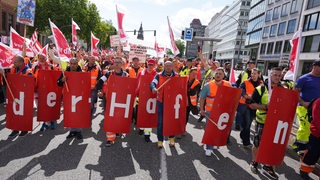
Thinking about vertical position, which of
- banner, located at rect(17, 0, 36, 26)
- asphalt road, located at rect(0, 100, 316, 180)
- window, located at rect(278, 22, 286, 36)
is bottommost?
asphalt road, located at rect(0, 100, 316, 180)

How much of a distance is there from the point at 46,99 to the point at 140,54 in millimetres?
4183

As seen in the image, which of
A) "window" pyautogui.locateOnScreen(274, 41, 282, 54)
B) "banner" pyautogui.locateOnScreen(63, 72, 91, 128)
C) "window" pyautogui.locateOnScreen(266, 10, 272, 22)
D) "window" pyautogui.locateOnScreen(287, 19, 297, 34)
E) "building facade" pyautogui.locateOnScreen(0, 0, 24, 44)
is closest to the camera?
"banner" pyautogui.locateOnScreen(63, 72, 91, 128)

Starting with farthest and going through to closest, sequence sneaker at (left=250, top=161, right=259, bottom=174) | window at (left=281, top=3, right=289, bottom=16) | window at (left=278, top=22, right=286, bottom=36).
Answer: window at (left=278, top=22, right=286, bottom=36), window at (left=281, top=3, right=289, bottom=16), sneaker at (left=250, top=161, right=259, bottom=174)

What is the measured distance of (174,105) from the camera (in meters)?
5.02

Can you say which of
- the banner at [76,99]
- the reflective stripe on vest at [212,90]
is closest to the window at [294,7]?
the reflective stripe on vest at [212,90]

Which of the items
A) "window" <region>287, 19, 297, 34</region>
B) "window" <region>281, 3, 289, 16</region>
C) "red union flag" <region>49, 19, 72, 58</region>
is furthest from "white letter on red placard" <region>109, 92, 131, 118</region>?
"window" <region>281, 3, 289, 16</region>

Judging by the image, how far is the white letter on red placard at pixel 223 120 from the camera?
15.4 ft

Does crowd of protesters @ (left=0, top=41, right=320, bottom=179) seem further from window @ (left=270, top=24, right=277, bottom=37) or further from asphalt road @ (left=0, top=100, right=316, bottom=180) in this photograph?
window @ (left=270, top=24, right=277, bottom=37)

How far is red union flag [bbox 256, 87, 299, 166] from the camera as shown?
380 cm

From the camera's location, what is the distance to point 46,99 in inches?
213

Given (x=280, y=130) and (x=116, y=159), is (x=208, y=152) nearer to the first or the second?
(x=280, y=130)

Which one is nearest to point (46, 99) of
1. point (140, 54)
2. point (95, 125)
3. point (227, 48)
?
point (95, 125)

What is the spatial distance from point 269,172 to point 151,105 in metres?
2.66

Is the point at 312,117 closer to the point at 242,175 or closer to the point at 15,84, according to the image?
the point at 242,175
